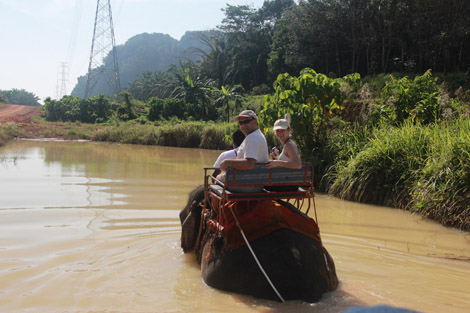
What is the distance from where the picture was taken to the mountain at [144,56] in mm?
134500

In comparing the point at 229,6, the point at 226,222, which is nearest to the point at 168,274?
the point at 226,222

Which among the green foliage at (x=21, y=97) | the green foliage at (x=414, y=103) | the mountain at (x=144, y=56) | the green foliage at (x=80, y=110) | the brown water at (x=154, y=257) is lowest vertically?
the brown water at (x=154, y=257)

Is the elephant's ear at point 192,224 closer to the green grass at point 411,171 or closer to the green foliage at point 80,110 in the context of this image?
the green grass at point 411,171

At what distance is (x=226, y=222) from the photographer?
431 centimetres

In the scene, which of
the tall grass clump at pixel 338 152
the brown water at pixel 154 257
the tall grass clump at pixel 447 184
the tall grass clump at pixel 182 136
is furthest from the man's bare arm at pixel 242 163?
the tall grass clump at pixel 182 136

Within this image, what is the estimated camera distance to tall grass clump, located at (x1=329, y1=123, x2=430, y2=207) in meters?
8.60

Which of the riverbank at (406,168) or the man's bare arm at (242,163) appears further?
the riverbank at (406,168)

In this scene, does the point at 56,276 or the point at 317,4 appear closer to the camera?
the point at 56,276

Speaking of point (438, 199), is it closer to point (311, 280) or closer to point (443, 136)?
point (443, 136)

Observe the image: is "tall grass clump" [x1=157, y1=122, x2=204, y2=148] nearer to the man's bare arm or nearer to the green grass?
the green grass

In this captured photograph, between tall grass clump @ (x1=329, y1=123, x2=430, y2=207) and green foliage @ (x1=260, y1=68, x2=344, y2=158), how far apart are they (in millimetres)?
1860

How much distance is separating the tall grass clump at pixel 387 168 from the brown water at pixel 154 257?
0.38 metres

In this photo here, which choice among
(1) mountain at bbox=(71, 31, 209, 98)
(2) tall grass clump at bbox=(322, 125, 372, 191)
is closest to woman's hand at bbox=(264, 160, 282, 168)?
(2) tall grass clump at bbox=(322, 125, 372, 191)

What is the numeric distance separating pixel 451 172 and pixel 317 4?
2900 centimetres
